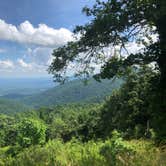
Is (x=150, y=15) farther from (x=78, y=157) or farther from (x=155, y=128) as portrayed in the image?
(x=78, y=157)

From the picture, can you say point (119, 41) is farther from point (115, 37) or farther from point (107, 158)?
point (107, 158)

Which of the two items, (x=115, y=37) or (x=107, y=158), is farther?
(x=115, y=37)

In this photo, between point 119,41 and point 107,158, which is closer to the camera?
point 107,158

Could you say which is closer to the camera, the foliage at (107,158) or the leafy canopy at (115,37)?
the foliage at (107,158)

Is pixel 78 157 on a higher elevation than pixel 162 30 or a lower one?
lower

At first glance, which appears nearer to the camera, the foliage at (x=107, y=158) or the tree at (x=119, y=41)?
the foliage at (x=107, y=158)

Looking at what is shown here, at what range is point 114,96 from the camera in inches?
2334

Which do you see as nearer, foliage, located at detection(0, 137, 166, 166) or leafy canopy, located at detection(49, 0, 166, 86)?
foliage, located at detection(0, 137, 166, 166)

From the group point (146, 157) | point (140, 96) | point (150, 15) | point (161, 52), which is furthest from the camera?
point (140, 96)

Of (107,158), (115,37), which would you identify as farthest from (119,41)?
(107,158)

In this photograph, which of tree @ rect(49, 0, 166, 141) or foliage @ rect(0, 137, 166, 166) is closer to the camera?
foliage @ rect(0, 137, 166, 166)

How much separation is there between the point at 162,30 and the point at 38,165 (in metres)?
9.57

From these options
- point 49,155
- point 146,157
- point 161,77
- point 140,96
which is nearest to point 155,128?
point 161,77

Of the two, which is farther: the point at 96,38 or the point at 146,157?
the point at 96,38
